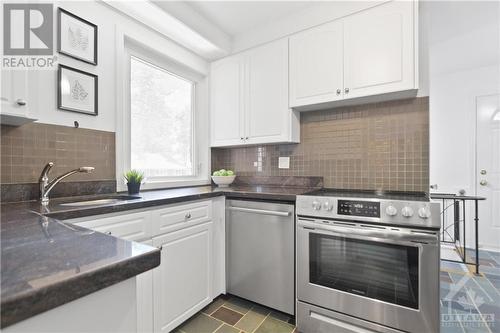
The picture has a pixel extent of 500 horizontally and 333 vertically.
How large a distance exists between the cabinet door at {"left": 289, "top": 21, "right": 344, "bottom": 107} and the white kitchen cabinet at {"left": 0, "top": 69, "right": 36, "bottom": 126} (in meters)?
1.76

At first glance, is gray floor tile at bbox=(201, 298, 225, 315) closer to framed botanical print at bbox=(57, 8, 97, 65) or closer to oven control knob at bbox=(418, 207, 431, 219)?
oven control knob at bbox=(418, 207, 431, 219)

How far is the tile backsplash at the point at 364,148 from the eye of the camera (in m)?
1.87

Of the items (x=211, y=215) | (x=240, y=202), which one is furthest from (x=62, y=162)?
(x=240, y=202)

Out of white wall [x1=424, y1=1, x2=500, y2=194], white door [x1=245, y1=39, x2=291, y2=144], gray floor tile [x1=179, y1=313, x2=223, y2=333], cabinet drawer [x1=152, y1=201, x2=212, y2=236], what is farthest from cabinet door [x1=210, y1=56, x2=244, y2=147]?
white wall [x1=424, y1=1, x2=500, y2=194]

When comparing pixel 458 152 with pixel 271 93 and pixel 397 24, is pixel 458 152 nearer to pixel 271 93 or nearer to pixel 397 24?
pixel 397 24

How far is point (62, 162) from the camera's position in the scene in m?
1.53

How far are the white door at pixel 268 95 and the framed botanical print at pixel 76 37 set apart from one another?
129cm

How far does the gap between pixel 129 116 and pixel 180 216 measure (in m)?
0.94

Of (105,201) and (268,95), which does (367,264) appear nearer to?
(268,95)

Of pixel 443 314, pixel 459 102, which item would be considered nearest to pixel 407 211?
pixel 443 314

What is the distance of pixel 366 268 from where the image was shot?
1.50 meters

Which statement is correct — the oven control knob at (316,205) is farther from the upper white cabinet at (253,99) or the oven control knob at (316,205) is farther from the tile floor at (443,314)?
the tile floor at (443,314)

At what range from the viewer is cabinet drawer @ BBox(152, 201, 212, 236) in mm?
1510

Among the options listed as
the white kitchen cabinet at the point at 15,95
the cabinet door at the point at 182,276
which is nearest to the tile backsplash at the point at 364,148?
the cabinet door at the point at 182,276
